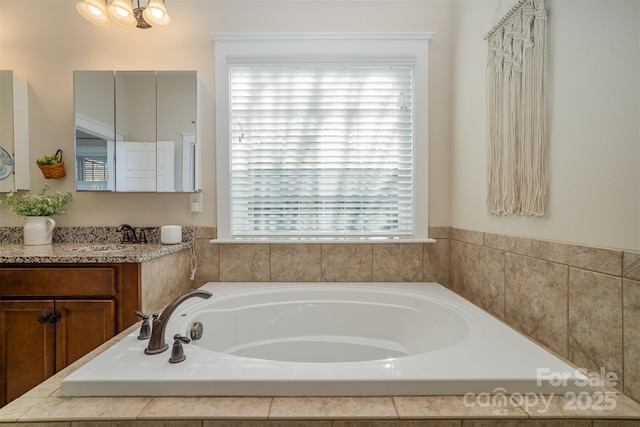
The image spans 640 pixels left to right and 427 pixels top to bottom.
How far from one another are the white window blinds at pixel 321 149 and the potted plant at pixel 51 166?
112cm

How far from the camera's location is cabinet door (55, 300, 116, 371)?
142 cm

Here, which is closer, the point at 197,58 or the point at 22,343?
the point at 22,343

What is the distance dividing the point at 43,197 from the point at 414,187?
7.79ft

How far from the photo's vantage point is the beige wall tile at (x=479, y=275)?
4.77 ft

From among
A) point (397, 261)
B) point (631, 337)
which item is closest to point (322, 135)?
point (397, 261)

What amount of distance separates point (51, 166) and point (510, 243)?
2.72m

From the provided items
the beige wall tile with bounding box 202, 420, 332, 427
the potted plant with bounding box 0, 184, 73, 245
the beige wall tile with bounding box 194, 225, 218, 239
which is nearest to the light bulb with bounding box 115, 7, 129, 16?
the potted plant with bounding box 0, 184, 73, 245

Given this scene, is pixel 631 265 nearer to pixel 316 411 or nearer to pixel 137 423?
pixel 316 411

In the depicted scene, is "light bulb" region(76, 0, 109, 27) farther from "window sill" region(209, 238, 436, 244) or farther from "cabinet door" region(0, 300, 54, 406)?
"cabinet door" region(0, 300, 54, 406)

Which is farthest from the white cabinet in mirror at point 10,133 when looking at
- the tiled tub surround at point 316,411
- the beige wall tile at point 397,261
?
the beige wall tile at point 397,261

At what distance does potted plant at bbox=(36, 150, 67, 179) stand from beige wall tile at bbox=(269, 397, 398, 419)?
6.88ft

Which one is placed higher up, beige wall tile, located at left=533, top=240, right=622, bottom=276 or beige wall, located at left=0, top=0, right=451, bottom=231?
beige wall, located at left=0, top=0, right=451, bottom=231

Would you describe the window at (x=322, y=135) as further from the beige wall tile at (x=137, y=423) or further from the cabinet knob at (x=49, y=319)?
the beige wall tile at (x=137, y=423)

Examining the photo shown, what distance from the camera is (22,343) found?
1.43 meters
